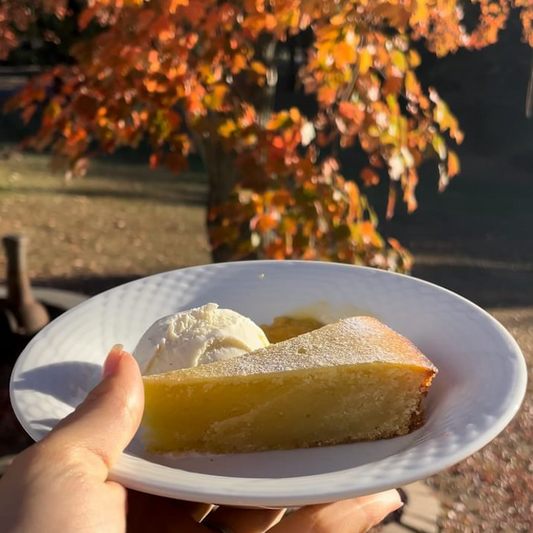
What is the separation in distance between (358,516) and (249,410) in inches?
20.3

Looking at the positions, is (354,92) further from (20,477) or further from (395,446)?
(20,477)

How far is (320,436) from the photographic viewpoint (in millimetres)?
1627

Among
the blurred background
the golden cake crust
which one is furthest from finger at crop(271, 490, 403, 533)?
the blurred background

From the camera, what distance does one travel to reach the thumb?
1221 millimetres

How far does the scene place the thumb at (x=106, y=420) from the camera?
1.22 meters

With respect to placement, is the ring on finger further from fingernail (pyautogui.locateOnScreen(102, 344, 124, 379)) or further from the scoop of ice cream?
fingernail (pyautogui.locateOnScreen(102, 344, 124, 379))

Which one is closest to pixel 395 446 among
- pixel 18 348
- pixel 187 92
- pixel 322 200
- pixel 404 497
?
pixel 322 200

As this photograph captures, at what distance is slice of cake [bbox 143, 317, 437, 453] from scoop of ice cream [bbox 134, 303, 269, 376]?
11 cm

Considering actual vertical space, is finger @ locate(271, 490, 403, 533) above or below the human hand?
below

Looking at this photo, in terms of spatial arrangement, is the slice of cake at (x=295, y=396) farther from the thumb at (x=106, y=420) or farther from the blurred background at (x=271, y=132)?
the blurred background at (x=271, y=132)

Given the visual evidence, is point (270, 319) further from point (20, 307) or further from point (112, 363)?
point (20, 307)

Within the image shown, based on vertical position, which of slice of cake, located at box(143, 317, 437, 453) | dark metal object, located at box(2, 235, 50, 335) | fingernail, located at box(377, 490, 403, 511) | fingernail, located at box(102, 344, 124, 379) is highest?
fingernail, located at box(102, 344, 124, 379)

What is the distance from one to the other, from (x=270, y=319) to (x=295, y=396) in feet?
1.38

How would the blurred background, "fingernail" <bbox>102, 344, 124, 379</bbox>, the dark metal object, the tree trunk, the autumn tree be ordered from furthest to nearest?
the dark metal object → the tree trunk → the blurred background → the autumn tree → "fingernail" <bbox>102, 344, 124, 379</bbox>
